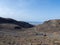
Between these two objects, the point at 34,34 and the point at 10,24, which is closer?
the point at 34,34

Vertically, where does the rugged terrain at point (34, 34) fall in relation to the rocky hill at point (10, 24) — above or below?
below

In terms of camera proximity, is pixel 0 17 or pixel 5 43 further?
pixel 0 17

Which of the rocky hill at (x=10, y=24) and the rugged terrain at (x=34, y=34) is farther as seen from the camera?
the rocky hill at (x=10, y=24)

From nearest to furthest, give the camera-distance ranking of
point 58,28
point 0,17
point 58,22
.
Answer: point 58,28, point 58,22, point 0,17

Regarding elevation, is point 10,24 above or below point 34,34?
above

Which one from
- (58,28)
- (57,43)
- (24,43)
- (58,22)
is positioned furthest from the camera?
(58,22)

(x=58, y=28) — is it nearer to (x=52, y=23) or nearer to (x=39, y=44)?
(x=52, y=23)

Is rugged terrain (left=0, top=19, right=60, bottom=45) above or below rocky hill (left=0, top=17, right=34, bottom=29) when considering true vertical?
below

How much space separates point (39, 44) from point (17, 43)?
306 centimetres

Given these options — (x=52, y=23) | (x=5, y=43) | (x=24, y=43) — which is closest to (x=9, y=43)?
(x=5, y=43)

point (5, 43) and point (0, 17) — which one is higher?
point (0, 17)

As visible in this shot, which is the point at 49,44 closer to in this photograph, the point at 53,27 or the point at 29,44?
the point at 29,44

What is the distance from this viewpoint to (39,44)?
22062 mm

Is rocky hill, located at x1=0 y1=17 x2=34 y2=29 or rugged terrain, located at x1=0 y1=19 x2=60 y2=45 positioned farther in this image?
rocky hill, located at x1=0 y1=17 x2=34 y2=29
